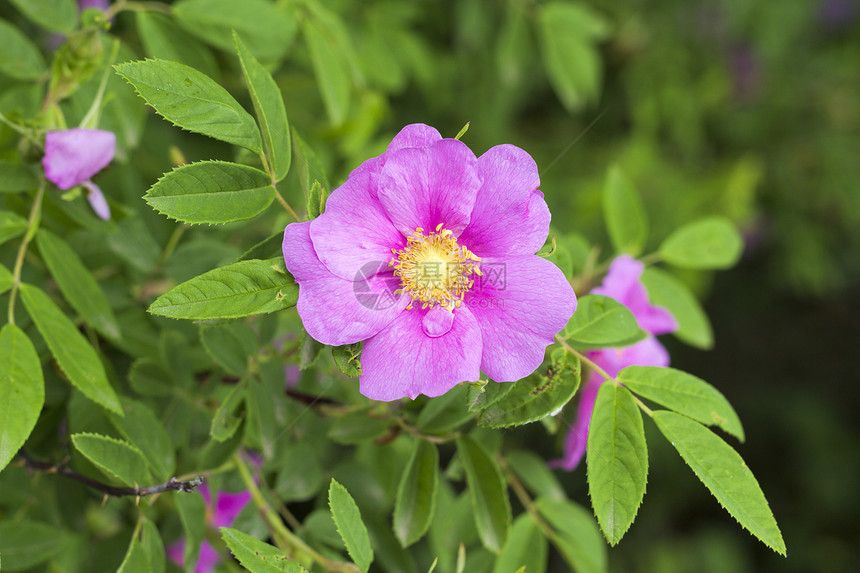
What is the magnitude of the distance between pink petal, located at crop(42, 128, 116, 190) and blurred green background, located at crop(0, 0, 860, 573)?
16cm

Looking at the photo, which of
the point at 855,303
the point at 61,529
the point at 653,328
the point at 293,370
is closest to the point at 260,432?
the point at 293,370

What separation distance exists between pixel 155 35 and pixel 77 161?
0.36 metres

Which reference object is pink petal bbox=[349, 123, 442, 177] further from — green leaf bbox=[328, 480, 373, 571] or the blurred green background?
the blurred green background

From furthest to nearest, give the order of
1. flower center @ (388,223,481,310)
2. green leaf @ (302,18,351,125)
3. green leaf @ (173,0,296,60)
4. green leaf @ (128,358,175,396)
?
green leaf @ (302,18,351,125), green leaf @ (173,0,296,60), green leaf @ (128,358,175,396), flower center @ (388,223,481,310)

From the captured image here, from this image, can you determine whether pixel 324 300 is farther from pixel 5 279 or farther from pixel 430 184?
pixel 5 279

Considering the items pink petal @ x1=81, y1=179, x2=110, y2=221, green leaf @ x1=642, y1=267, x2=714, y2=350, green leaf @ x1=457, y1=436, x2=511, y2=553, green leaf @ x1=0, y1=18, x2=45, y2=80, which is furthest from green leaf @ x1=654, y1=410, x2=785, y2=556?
green leaf @ x1=0, y1=18, x2=45, y2=80

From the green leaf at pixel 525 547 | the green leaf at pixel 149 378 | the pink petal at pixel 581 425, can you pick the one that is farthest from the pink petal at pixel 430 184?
the green leaf at pixel 525 547

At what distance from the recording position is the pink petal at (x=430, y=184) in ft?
2.37

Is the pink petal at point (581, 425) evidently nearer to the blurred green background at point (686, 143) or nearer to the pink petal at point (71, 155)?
the blurred green background at point (686, 143)

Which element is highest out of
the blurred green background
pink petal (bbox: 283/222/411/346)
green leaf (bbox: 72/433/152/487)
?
pink petal (bbox: 283/222/411/346)

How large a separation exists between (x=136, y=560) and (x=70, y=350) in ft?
0.90

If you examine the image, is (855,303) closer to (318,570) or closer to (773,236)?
(773,236)

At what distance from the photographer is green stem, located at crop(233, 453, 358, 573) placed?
2.99ft

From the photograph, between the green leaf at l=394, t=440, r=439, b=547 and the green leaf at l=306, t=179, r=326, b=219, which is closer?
the green leaf at l=306, t=179, r=326, b=219
